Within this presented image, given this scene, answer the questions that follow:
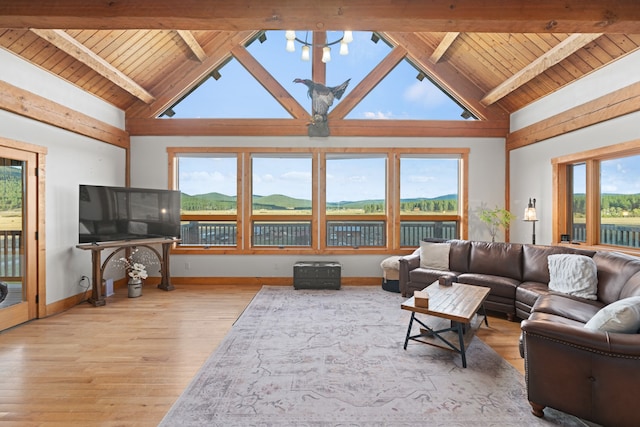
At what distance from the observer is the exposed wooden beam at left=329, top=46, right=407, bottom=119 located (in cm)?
545

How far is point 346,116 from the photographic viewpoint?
561cm

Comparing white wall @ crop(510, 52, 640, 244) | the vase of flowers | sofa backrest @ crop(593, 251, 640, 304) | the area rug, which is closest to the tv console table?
the vase of flowers

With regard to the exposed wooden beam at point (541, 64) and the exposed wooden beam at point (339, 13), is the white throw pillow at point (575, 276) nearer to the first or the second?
the exposed wooden beam at point (339, 13)

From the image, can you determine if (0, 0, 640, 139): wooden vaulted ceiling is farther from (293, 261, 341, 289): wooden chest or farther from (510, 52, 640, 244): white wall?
(293, 261, 341, 289): wooden chest

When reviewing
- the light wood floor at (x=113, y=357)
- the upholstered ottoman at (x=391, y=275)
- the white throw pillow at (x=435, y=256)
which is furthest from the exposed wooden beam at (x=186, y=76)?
the white throw pillow at (x=435, y=256)

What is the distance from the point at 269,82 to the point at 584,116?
15.6 feet

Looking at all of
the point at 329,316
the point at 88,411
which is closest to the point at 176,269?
the point at 329,316

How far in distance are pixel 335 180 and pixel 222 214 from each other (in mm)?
2180

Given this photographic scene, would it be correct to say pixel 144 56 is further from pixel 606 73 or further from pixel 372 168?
pixel 606 73

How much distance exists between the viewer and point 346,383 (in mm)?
2406

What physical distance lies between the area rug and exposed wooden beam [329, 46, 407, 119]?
369 centimetres

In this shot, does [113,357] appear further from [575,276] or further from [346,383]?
[575,276]

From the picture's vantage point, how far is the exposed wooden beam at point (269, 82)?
A: 5.41m

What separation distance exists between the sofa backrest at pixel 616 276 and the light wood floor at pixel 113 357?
983 mm
